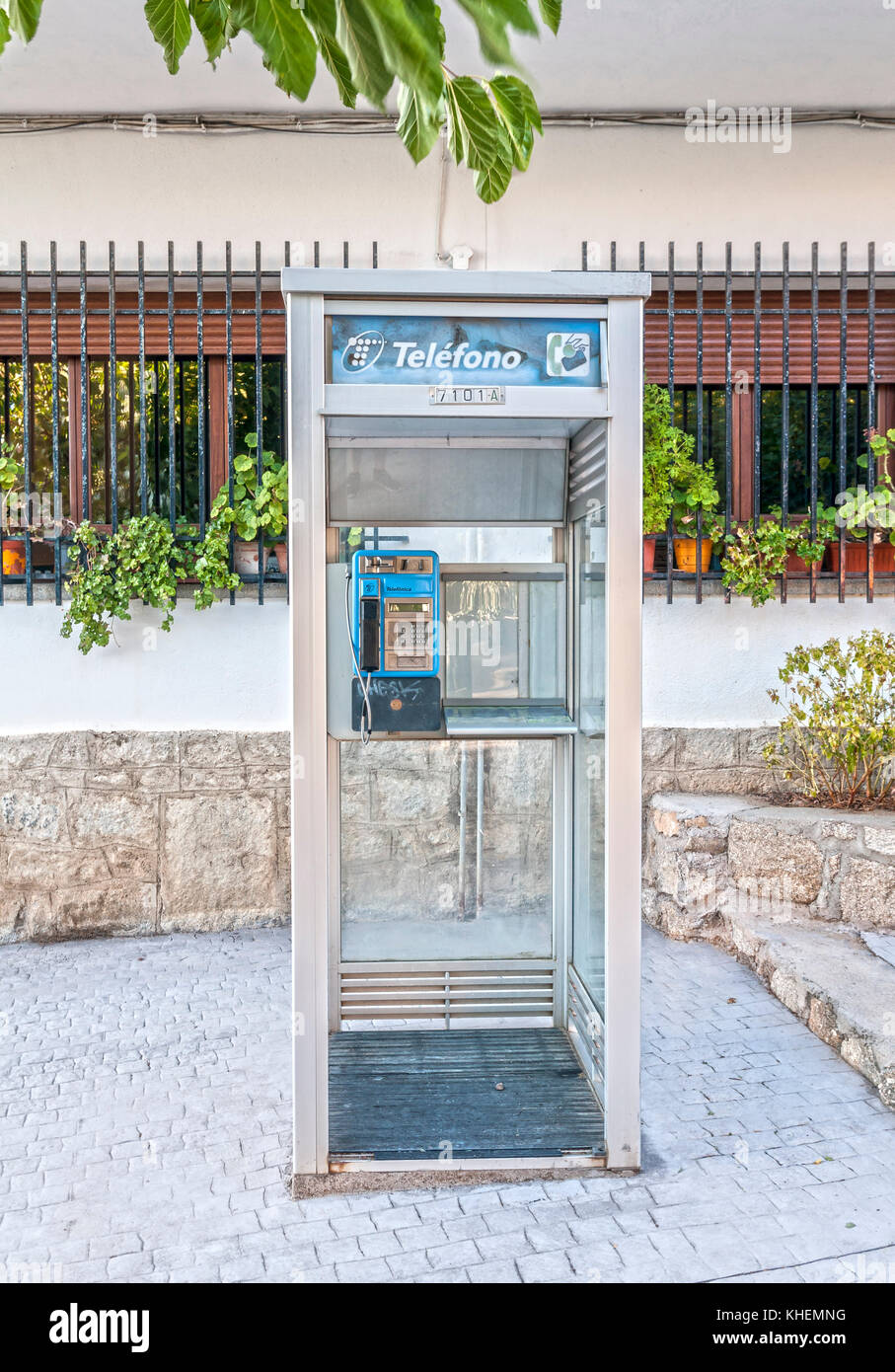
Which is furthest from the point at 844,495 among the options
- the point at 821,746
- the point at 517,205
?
the point at 517,205

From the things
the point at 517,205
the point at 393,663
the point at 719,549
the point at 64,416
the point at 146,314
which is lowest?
the point at 393,663

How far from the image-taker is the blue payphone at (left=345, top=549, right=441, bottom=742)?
3.28 metres

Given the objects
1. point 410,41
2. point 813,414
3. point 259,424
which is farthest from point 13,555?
point 410,41

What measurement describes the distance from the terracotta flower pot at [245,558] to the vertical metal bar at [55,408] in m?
0.88

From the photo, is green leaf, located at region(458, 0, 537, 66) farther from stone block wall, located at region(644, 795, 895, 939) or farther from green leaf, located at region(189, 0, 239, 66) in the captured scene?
stone block wall, located at region(644, 795, 895, 939)

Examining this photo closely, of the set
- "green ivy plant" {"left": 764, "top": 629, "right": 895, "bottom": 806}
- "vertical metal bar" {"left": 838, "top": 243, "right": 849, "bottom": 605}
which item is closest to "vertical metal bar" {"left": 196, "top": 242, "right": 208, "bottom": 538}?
"green ivy plant" {"left": 764, "top": 629, "right": 895, "bottom": 806}

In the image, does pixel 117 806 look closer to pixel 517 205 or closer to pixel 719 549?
pixel 719 549

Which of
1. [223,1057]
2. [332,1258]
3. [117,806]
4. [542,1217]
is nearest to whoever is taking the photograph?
[332,1258]

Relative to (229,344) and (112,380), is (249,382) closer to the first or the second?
(229,344)

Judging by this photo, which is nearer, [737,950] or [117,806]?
[737,950]

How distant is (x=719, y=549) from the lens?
562 centimetres

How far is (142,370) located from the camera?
17.2ft

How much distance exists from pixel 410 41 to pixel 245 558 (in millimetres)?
4539
